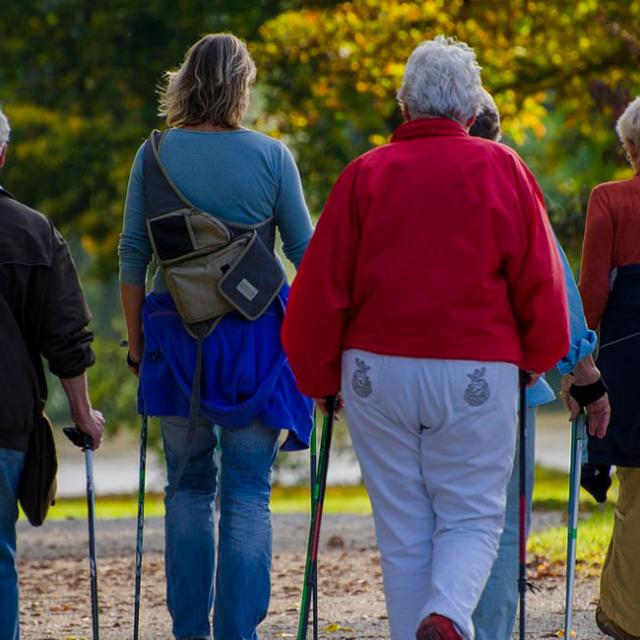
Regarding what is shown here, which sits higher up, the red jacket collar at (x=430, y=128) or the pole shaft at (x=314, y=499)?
the red jacket collar at (x=430, y=128)

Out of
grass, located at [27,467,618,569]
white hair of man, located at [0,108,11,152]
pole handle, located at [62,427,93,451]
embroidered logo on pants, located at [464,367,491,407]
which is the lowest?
grass, located at [27,467,618,569]

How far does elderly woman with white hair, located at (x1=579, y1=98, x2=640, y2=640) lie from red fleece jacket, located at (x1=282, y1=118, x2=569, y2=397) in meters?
1.17

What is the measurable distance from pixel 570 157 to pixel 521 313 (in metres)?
18.5

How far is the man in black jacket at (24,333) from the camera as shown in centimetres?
507

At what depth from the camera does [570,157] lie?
22.8 meters

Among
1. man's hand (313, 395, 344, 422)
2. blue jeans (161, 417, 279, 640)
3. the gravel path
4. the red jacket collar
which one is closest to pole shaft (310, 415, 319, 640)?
blue jeans (161, 417, 279, 640)

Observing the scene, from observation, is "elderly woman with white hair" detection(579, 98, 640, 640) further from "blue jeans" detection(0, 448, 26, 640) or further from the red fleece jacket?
"blue jeans" detection(0, 448, 26, 640)

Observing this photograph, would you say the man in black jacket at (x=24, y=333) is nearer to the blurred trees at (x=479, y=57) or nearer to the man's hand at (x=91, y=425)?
the man's hand at (x=91, y=425)

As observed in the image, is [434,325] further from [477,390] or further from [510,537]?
[510,537]

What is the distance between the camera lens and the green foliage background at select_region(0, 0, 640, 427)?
52.0ft

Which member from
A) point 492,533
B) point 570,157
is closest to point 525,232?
point 492,533

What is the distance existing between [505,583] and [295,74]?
12.4m

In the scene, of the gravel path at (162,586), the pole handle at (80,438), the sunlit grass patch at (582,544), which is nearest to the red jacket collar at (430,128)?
the pole handle at (80,438)

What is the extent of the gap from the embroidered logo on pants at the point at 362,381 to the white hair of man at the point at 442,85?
30.5 inches
